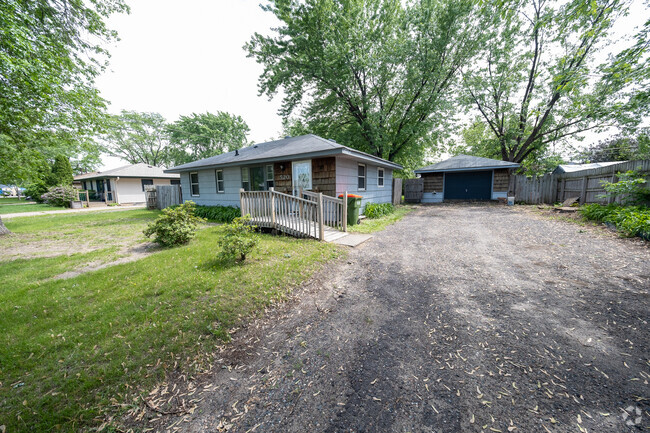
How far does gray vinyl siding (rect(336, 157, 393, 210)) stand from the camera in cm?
918

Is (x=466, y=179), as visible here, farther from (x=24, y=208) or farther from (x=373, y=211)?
(x=24, y=208)

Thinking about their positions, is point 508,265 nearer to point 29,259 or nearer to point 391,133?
point 29,259

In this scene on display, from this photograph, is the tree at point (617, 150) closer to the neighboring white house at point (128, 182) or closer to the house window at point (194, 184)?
the house window at point (194, 184)

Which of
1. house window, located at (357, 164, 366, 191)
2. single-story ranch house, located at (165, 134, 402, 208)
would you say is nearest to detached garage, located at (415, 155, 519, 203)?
single-story ranch house, located at (165, 134, 402, 208)

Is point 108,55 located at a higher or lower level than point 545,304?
higher

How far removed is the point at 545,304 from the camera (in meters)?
3.19

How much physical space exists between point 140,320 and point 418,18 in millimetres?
19076

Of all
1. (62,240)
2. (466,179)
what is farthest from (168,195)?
(466,179)

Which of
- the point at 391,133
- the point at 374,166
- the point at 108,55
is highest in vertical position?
the point at 108,55

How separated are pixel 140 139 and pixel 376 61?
3638cm

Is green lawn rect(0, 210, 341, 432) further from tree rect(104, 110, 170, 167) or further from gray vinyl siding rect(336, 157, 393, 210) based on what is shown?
tree rect(104, 110, 170, 167)

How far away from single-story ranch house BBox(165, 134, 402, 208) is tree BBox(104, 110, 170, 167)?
26.5 m

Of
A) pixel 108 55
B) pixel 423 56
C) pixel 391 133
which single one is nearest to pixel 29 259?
pixel 108 55

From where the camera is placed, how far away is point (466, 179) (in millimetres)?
18188
